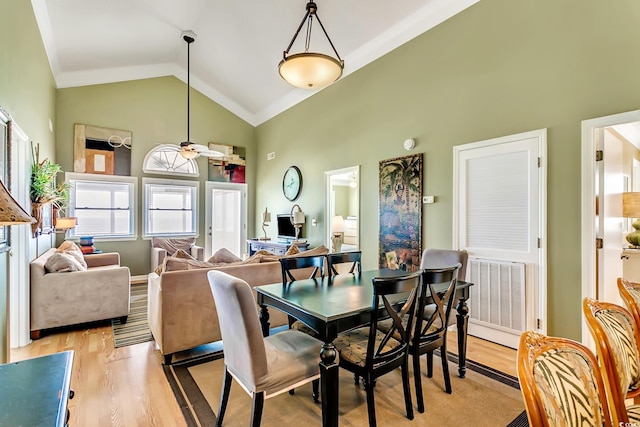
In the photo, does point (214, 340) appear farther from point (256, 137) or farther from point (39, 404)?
point (256, 137)

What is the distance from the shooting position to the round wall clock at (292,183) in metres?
6.42

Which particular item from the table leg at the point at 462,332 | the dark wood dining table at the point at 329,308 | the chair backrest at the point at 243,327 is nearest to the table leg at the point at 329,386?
the dark wood dining table at the point at 329,308

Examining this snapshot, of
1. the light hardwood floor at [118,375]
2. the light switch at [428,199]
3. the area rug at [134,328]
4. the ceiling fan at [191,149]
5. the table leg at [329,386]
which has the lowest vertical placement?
the area rug at [134,328]

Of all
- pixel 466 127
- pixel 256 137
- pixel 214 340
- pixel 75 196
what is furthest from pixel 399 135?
pixel 75 196

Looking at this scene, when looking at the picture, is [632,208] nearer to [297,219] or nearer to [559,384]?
[559,384]

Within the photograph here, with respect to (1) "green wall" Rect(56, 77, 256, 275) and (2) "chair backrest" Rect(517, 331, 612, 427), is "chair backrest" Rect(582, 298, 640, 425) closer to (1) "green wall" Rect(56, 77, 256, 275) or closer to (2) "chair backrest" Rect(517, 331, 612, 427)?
(2) "chair backrest" Rect(517, 331, 612, 427)

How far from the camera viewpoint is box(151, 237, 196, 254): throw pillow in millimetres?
6370

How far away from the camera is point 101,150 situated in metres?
6.09

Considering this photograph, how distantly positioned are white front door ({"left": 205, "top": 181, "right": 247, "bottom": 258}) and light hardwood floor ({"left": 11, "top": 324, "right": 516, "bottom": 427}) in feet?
12.2

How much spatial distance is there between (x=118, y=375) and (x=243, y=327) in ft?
5.87

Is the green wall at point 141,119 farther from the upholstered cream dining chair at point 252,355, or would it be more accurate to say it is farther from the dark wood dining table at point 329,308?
the upholstered cream dining chair at point 252,355

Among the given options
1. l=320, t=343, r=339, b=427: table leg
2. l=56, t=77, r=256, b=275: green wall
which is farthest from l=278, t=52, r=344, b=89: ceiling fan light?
l=56, t=77, r=256, b=275: green wall

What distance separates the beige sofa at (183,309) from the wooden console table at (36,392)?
1.50 m

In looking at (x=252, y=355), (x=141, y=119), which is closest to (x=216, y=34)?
(x=141, y=119)
